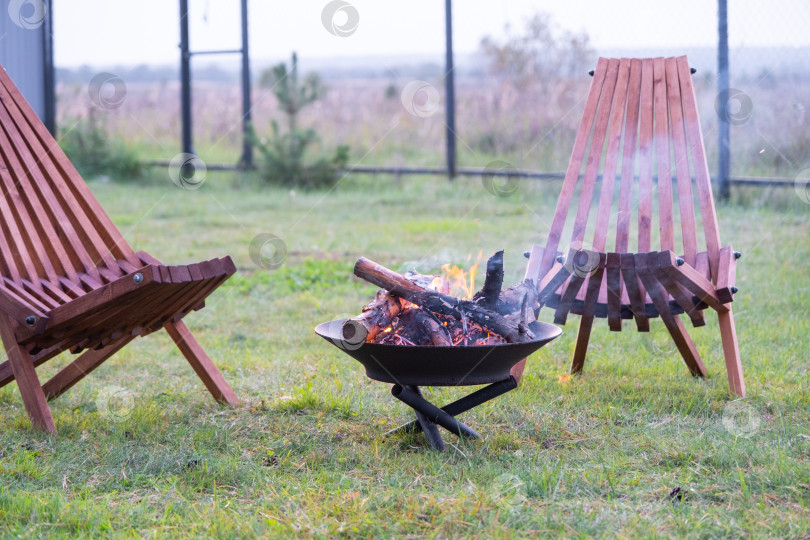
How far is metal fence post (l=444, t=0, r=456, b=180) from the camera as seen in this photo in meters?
8.14

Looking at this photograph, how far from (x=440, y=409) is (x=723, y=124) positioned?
17.2ft

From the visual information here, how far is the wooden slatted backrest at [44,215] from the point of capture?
309 cm

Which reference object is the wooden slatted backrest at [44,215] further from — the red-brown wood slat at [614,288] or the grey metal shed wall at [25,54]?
the grey metal shed wall at [25,54]

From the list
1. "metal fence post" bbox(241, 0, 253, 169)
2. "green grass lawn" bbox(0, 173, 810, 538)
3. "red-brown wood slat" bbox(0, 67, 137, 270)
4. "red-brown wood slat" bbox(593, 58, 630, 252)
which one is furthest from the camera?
"metal fence post" bbox(241, 0, 253, 169)

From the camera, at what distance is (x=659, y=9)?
699cm

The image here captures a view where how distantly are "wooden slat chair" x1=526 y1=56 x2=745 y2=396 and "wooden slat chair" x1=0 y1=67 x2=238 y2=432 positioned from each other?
4.20 ft

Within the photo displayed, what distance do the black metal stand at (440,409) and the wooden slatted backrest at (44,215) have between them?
129 centimetres

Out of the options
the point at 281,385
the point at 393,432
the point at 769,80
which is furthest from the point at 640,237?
the point at 769,80

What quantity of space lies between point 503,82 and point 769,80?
110 inches

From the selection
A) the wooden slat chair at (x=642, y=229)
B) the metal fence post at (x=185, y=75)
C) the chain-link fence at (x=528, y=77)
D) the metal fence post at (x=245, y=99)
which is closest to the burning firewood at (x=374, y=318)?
the wooden slat chair at (x=642, y=229)

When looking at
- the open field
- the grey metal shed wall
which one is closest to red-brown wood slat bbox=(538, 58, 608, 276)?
the open field

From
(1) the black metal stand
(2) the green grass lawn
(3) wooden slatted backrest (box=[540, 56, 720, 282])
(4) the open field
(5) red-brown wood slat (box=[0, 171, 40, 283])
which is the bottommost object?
(2) the green grass lawn

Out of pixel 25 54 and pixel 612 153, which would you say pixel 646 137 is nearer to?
pixel 612 153

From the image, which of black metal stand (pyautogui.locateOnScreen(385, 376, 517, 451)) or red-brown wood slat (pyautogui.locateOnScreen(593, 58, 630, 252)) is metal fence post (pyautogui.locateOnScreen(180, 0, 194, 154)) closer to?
red-brown wood slat (pyautogui.locateOnScreen(593, 58, 630, 252))
